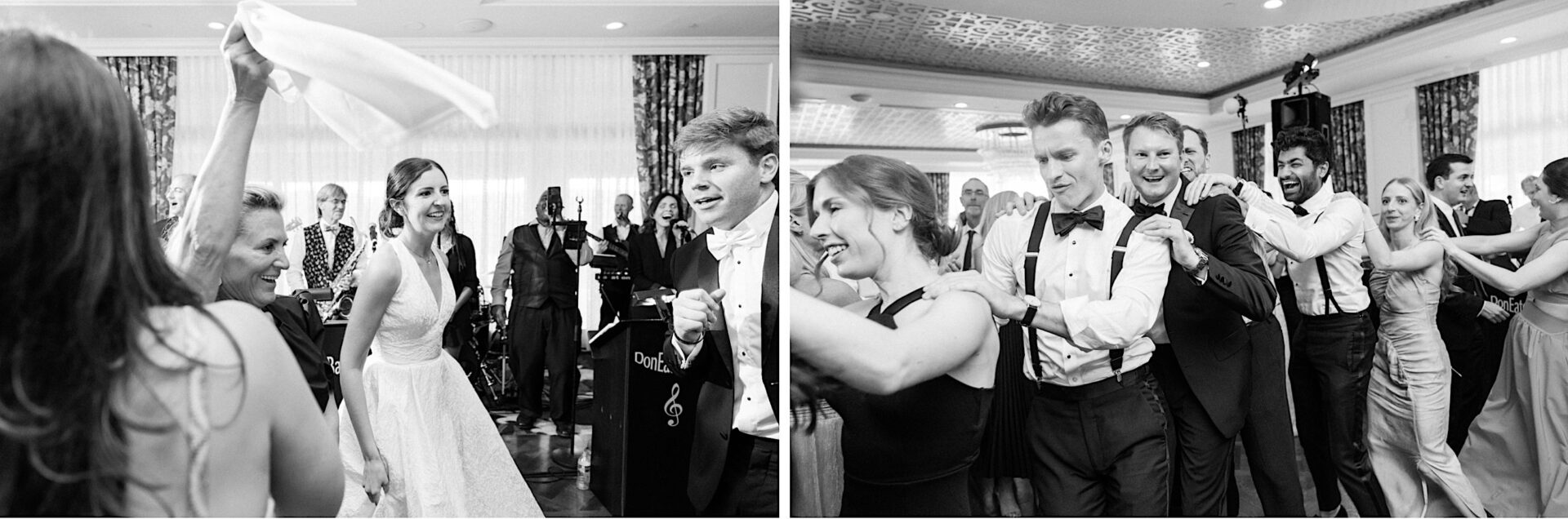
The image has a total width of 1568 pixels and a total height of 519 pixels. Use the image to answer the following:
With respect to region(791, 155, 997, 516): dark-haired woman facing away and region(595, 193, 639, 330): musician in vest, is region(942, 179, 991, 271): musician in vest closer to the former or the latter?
region(791, 155, 997, 516): dark-haired woman facing away

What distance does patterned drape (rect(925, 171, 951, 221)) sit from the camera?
2.11 metres

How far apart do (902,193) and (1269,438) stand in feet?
3.90

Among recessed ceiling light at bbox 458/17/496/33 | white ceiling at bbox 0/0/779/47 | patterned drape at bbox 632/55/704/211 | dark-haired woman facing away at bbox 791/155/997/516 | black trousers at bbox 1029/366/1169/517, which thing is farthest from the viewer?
patterned drape at bbox 632/55/704/211

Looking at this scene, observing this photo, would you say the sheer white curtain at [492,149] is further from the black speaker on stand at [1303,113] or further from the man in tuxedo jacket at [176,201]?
the black speaker on stand at [1303,113]

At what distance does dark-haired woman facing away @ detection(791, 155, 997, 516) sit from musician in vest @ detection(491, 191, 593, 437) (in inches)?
86.5

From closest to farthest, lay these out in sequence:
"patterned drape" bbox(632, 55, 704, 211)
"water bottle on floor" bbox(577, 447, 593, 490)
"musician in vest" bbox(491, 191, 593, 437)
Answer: "water bottle on floor" bbox(577, 447, 593, 490) < "musician in vest" bbox(491, 191, 593, 437) < "patterned drape" bbox(632, 55, 704, 211)

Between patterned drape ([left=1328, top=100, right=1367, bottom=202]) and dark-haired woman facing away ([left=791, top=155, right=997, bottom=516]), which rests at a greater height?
patterned drape ([left=1328, top=100, right=1367, bottom=202])

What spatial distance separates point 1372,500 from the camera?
2.43 meters

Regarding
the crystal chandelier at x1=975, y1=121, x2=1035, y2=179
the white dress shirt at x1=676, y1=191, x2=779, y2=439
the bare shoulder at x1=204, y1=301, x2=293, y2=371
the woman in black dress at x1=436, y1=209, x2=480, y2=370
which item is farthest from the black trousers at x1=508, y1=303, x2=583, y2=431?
the bare shoulder at x1=204, y1=301, x2=293, y2=371

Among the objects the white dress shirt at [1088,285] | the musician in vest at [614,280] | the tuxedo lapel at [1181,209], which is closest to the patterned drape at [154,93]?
the musician in vest at [614,280]

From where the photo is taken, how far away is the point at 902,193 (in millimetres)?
2098

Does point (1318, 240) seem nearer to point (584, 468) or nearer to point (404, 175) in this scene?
point (404, 175)

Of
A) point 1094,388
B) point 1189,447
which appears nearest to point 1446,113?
point 1189,447

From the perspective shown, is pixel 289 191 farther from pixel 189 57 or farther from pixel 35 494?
pixel 35 494
